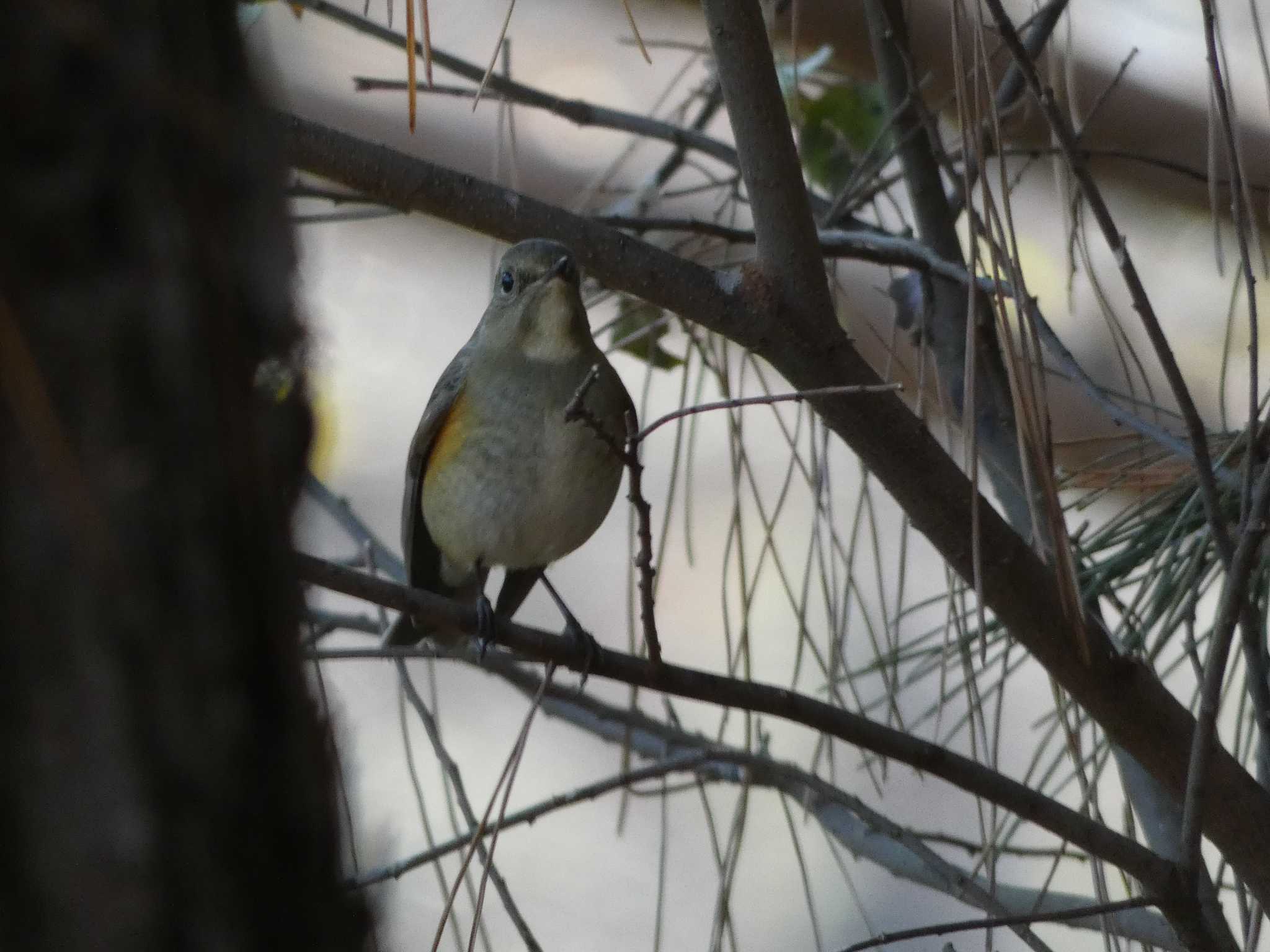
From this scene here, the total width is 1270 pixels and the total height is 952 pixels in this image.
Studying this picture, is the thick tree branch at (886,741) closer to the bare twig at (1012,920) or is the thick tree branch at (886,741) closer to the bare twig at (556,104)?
the bare twig at (1012,920)

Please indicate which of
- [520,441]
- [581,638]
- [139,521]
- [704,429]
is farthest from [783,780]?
[704,429]

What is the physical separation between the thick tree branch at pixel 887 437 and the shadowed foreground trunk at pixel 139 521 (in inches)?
41.1

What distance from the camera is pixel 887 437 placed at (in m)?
1.71

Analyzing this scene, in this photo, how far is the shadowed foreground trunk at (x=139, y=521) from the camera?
61cm

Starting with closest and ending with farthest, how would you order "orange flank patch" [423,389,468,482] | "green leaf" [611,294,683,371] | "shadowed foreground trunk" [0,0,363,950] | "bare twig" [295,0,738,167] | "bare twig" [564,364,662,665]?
"shadowed foreground trunk" [0,0,363,950] → "bare twig" [564,364,662,665] → "bare twig" [295,0,738,167] → "green leaf" [611,294,683,371] → "orange flank patch" [423,389,468,482]

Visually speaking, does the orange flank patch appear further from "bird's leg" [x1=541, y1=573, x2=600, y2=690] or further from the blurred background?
the blurred background

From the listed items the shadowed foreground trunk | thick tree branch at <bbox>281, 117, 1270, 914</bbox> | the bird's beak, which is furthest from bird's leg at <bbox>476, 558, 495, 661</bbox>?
the shadowed foreground trunk

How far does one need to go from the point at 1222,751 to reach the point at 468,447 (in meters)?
1.43

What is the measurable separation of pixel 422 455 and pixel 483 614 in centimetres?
102

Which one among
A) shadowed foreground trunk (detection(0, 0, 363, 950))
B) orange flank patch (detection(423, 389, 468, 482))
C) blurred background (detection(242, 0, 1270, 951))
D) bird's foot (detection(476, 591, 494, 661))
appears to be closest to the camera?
shadowed foreground trunk (detection(0, 0, 363, 950))

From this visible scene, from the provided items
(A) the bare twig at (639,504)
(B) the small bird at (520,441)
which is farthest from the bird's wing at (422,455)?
(A) the bare twig at (639,504)

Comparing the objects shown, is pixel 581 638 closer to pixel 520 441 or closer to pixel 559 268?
pixel 520 441

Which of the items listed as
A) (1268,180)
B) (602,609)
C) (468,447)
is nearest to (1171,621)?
(468,447)

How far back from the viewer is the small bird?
2.61 meters
